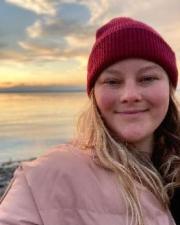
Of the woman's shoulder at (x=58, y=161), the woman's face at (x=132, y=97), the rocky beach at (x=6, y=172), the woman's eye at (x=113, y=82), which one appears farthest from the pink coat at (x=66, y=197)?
the rocky beach at (x=6, y=172)

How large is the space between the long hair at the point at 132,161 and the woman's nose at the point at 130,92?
21 cm

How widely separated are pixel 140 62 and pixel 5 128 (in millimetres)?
17429

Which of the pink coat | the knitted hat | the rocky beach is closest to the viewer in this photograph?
the pink coat

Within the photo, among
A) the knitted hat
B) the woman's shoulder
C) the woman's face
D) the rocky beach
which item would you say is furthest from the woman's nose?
the rocky beach

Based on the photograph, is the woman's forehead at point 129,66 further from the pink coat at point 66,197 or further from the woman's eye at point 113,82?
the pink coat at point 66,197

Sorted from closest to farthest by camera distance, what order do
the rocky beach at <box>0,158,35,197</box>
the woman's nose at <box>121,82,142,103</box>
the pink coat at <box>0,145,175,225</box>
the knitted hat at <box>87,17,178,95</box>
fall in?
1. the pink coat at <box>0,145,175,225</box>
2. the woman's nose at <box>121,82,142,103</box>
3. the knitted hat at <box>87,17,178,95</box>
4. the rocky beach at <box>0,158,35,197</box>

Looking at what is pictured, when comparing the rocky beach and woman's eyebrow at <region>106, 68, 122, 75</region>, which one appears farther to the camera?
the rocky beach

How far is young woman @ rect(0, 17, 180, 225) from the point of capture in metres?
2.71

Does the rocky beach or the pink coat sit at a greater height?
the pink coat

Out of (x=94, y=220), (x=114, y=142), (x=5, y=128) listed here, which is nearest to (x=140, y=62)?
(x=114, y=142)

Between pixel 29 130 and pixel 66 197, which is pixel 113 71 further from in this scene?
pixel 29 130

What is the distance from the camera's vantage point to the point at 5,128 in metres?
20.2

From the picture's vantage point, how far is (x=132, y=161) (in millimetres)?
3047

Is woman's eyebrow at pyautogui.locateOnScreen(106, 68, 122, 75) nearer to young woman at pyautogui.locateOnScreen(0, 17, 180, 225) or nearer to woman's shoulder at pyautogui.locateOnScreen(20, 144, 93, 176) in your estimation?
young woman at pyautogui.locateOnScreen(0, 17, 180, 225)
